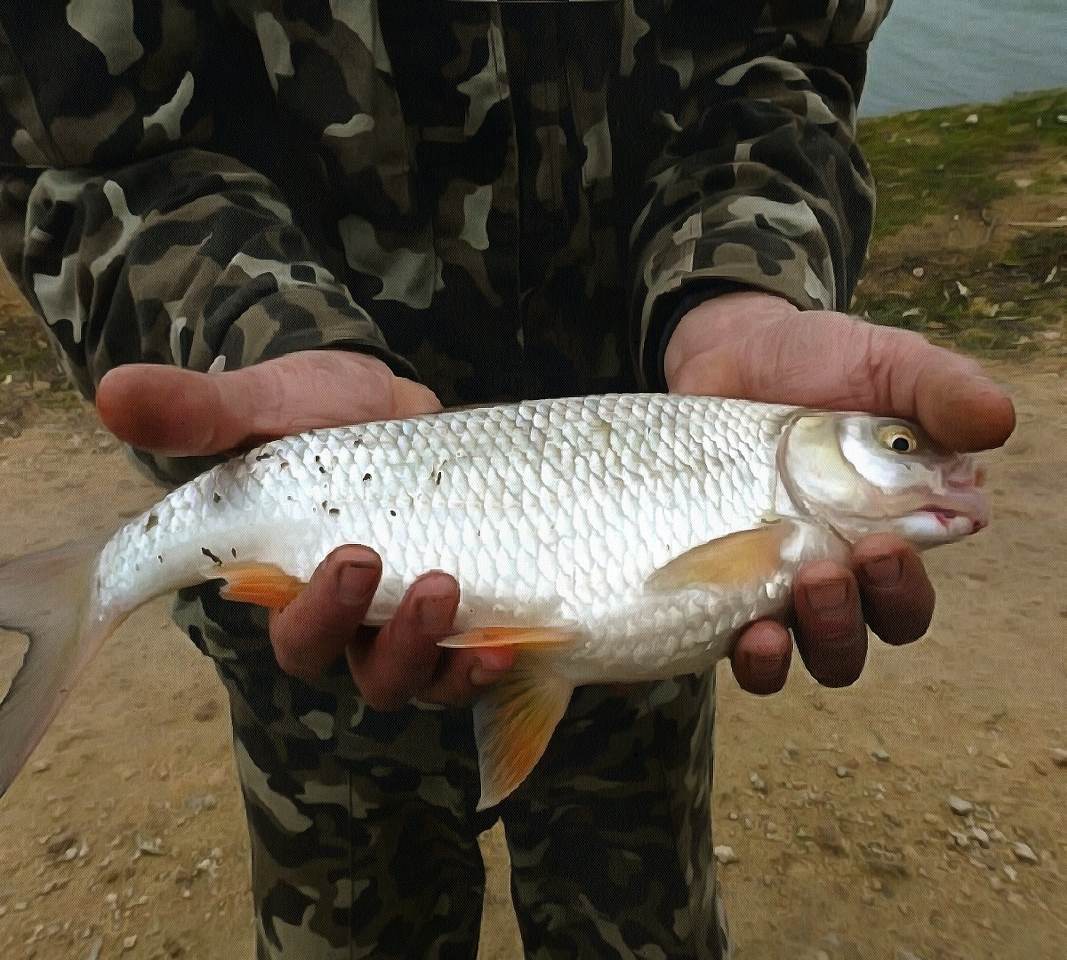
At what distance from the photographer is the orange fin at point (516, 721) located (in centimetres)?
135

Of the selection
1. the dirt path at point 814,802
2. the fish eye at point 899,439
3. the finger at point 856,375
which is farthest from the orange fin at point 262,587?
the dirt path at point 814,802

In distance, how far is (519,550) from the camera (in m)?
1.38

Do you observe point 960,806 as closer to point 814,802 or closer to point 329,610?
point 814,802

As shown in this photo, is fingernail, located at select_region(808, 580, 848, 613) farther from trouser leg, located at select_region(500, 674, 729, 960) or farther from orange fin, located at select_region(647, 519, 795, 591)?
trouser leg, located at select_region(500, 674, 729, 960)

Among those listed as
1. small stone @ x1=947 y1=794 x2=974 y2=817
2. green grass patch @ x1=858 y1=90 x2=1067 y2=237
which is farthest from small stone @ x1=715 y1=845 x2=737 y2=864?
green grass patch @ x1=858 y1=90 x2=1067 y2=237

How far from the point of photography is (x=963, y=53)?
10.1 metres

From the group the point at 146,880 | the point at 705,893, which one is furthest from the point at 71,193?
the point at 146,880

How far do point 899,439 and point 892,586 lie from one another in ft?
0.87

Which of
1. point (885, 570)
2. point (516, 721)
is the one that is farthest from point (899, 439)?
point (516, 721)

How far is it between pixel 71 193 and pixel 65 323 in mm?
200

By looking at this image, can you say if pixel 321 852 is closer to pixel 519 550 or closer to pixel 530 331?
pixel 519 550

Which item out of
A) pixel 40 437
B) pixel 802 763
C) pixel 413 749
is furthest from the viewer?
pixel 40 437

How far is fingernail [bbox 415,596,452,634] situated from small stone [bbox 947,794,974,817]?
2.03 metres

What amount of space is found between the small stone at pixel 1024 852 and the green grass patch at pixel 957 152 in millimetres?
5311
